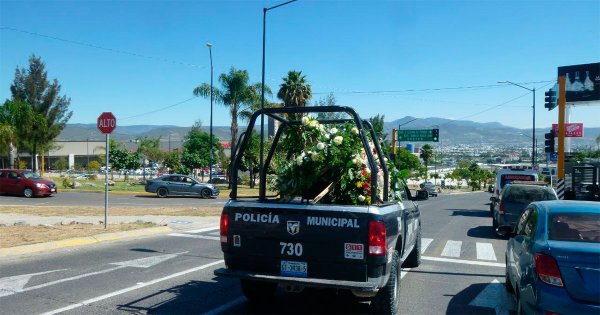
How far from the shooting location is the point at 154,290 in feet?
25.2

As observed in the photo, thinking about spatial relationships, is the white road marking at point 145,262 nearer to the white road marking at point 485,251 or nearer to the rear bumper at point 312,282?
the rear bumper at point 312,282

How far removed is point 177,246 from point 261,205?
6.68 metres

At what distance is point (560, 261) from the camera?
194 inches

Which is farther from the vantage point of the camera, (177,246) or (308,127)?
(177,246)

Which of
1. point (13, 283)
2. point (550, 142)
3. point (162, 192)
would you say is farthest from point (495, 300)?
point (162, 192)

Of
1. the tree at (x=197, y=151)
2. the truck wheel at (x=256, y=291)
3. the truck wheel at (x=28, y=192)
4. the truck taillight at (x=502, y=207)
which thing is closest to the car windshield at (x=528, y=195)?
the truck taillight at (x=502, y=207)

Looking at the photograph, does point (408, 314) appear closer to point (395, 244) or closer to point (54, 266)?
point (395, 244)

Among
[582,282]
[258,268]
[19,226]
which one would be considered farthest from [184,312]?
[19,226]

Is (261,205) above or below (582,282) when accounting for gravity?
above

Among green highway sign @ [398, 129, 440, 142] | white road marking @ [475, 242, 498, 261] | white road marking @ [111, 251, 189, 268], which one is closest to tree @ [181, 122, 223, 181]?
green highway sign @ [398, 129, 440, 142]

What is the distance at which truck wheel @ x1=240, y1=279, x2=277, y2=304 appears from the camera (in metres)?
6.91

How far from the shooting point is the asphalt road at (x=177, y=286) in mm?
6809

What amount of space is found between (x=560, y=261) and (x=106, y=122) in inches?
477

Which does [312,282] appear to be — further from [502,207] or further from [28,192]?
[28,192]
